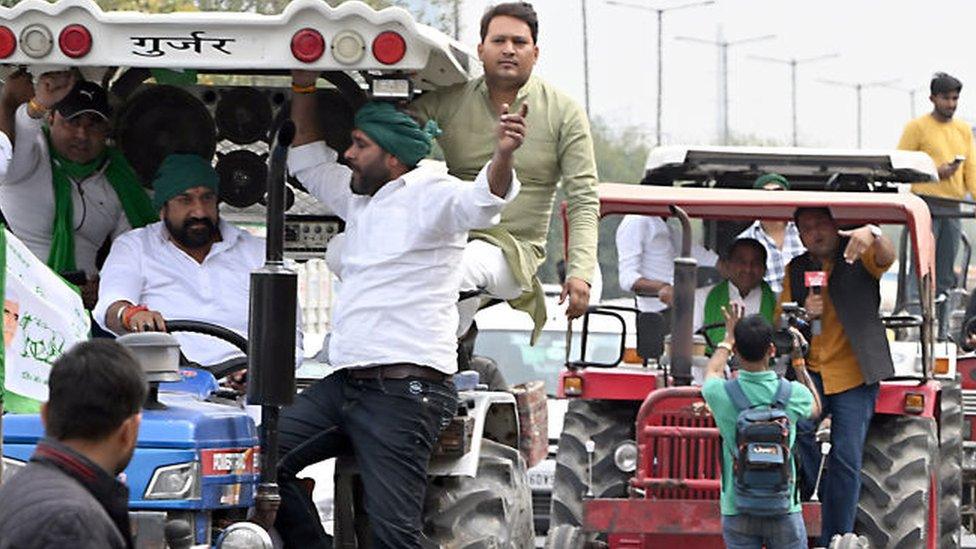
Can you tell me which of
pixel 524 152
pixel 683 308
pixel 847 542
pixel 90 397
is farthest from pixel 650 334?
Answer: pixel 90 397

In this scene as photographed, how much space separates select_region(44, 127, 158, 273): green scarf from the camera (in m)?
10.6

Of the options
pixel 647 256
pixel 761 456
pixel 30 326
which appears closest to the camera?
pixel 30 326

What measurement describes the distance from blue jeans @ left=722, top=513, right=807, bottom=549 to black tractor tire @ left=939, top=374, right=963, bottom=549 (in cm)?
341

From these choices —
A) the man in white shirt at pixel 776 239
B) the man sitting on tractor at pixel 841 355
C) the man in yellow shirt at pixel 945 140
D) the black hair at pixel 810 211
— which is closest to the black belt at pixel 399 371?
the man sitting on tractor at pixel 841 355

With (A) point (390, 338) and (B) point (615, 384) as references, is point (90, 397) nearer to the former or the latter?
(A) point (390, 338)

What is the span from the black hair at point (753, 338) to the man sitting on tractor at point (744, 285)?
2.27 m

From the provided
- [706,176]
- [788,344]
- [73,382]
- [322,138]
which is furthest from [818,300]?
[73,382]

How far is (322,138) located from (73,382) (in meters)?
4.53

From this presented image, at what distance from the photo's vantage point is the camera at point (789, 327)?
13.4 m

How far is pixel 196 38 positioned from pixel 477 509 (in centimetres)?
201

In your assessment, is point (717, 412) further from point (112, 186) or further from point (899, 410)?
point (112, 186)

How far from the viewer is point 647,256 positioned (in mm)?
15945

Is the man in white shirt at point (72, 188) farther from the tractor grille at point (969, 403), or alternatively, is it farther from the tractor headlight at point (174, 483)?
the tractor grille at point (969, 403)

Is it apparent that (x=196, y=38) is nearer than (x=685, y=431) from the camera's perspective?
Yes
